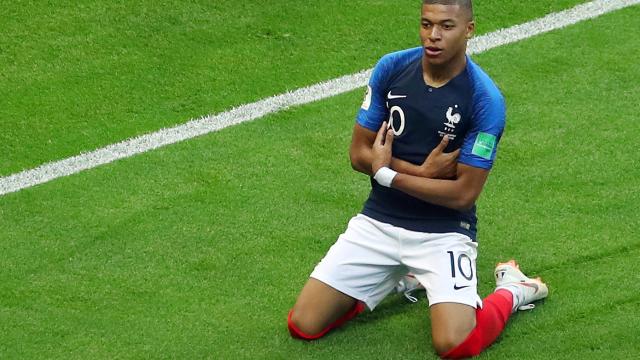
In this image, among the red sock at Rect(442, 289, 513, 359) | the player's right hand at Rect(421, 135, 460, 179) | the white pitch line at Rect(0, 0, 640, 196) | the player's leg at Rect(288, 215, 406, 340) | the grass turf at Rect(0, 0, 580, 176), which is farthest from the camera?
the grass turf at Rect(0, 0, 580, 176)

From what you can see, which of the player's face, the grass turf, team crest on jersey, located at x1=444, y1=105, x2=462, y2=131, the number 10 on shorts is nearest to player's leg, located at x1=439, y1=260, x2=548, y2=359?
the number 10 on shorts

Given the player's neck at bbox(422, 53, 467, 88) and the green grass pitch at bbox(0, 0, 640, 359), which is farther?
the green grass pitch at bbox(0, 0, 640, 359)

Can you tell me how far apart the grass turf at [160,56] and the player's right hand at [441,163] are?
2.50m

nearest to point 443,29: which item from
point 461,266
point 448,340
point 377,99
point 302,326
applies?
point 377,99

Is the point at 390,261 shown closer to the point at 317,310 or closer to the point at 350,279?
the point at 350,279

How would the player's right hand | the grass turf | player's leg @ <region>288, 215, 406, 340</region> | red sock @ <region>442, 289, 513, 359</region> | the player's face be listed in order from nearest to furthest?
the player's face → red sock @ <region>442, 289, 513, 359</region> → the player's right hand → player's leg @ <region>288, 215, 406, 340</region> → the grass turf

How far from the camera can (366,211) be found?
6676 millimetres

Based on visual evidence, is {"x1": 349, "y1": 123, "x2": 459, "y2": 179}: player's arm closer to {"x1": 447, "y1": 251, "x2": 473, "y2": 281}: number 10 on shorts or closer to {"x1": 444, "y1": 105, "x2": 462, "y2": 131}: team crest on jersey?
{"x1": 444, "y1": 105, "x2": 462, "y2": 131}: team crest on jersey

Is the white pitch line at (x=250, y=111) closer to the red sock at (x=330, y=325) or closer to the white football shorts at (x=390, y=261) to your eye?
the white football shorts at (x=390, y=261)

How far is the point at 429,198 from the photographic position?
6328 millimetres

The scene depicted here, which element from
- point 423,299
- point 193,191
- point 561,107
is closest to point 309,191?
point 193,191

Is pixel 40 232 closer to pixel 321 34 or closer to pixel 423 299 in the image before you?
pixel 423 299

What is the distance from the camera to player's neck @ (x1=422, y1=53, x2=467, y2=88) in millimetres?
6309

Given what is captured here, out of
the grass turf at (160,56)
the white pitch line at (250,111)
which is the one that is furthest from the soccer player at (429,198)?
the grass turf at (160,56)
